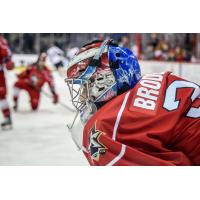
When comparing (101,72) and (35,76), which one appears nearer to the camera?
(101,72)

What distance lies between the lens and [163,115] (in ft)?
3.12

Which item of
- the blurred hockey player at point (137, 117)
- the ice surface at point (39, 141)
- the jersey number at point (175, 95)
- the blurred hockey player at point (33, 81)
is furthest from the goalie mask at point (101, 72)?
the blurred hockey player at point (33, 81)

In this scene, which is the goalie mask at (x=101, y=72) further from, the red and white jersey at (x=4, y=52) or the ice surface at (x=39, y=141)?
the red and white jersey at (x=4, y=52)

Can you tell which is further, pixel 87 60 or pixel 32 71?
pixel 32 71

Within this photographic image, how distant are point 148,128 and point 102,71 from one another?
0.23 m

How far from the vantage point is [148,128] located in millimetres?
952

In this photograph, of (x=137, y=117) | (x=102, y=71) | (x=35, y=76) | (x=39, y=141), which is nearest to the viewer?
(x=137, y=117)

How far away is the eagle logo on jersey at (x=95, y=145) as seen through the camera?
0.97m

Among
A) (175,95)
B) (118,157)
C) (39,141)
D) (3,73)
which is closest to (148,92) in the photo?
(175,95)

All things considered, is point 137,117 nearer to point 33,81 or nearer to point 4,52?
point 4,52
